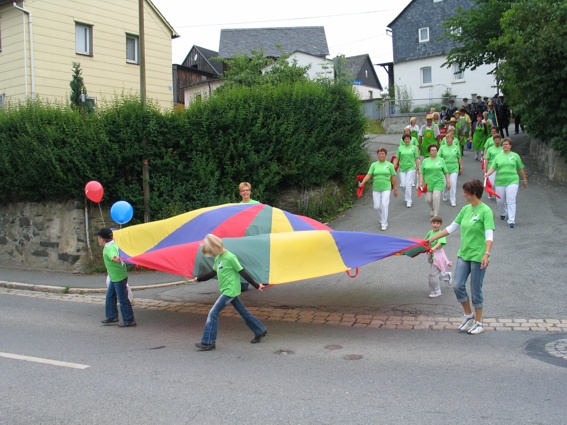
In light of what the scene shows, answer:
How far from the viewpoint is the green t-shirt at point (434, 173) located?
13.4 meters

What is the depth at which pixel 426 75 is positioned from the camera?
43.6 meters

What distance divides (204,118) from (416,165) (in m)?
5.92

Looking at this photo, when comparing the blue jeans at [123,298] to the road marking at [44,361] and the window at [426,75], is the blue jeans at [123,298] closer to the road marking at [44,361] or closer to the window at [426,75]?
the road marking at [44,361]

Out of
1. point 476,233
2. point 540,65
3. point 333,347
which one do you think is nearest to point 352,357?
point 333,347

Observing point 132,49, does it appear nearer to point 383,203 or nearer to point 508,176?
point 383,203

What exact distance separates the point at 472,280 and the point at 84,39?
68.2 ft

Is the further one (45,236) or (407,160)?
(407,160)

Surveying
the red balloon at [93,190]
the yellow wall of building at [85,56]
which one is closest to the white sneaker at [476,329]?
the red balloon at [93,190]

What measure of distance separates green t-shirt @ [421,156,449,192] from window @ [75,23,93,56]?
15799 mm

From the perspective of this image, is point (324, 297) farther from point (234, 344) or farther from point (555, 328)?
point (555, 328)

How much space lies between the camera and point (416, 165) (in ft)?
51.3

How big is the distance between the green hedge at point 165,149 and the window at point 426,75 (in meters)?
30.3

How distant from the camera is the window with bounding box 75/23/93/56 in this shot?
2297cm

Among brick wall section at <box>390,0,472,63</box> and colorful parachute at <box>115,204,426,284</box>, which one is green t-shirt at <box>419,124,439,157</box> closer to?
colorful parachute at <box>115,204,426,284</box>
